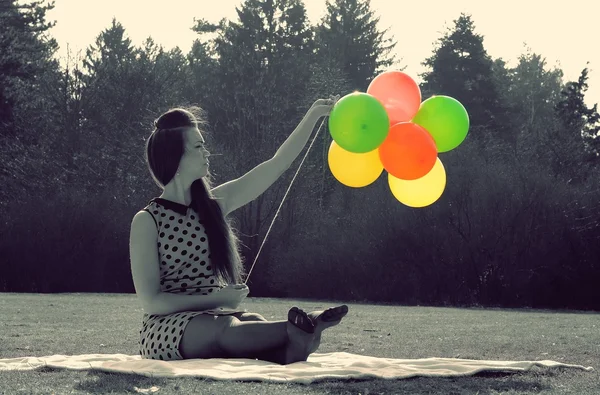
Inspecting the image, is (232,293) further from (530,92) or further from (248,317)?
(530,92)

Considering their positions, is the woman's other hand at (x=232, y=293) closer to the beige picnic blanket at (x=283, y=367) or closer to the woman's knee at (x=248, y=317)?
the woman's knee at (x=248, y=317)

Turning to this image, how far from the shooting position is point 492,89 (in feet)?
127

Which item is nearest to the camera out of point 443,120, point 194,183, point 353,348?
point 194,183

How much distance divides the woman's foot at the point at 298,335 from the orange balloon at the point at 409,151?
1.70 metres

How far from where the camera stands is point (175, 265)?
4867 millimetres

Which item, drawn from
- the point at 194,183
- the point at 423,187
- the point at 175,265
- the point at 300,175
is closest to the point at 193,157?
the point at 194,183

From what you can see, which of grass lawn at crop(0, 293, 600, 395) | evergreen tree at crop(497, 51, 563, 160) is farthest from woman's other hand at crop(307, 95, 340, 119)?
evergreen tree at crop(497, 51, 563, 160)

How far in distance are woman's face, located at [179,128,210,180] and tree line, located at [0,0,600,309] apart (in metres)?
17.4

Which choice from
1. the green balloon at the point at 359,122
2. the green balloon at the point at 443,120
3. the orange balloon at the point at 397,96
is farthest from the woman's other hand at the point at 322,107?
the green balloon at the point at 443,120

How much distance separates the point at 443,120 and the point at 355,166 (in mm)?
707

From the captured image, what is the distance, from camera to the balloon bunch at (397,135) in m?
5.82

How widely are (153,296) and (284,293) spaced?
65.2ft

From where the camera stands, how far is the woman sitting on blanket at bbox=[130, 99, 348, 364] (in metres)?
4.70

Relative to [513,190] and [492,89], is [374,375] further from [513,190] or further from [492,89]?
[492,89]
